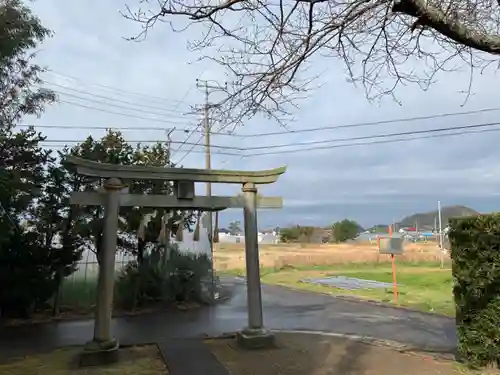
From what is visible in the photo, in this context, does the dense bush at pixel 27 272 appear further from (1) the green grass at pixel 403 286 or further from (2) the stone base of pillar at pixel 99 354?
(1) the green grass at pixel 403 286

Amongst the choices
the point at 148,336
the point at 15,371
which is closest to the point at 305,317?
the point at 148,336

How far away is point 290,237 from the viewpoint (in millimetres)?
47875

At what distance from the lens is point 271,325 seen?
33.5ft

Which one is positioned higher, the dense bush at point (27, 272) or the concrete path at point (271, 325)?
the dense bush at point (27, 272)

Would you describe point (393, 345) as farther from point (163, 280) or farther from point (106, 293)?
point (163, 280)

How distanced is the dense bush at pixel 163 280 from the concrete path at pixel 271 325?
789mm

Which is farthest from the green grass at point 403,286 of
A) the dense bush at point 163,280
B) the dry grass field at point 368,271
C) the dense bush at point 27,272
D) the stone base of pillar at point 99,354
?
the dense bush at point 27,272

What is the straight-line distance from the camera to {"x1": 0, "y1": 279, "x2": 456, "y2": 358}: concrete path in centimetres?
861

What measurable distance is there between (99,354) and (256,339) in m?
2.32

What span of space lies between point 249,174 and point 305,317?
437 centimetres

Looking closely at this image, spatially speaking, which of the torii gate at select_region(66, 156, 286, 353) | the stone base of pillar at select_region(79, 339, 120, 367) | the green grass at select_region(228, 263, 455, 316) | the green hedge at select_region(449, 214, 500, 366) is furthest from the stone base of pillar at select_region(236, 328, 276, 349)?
the green grass at select_region(228, 263, 455, 316)

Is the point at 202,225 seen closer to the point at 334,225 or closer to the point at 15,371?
the point at 15,371

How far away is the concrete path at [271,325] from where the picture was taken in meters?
8.61

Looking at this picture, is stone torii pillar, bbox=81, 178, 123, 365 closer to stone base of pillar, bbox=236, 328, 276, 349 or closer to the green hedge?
stone base of pillar, bbox=236, 328, 276, 349
